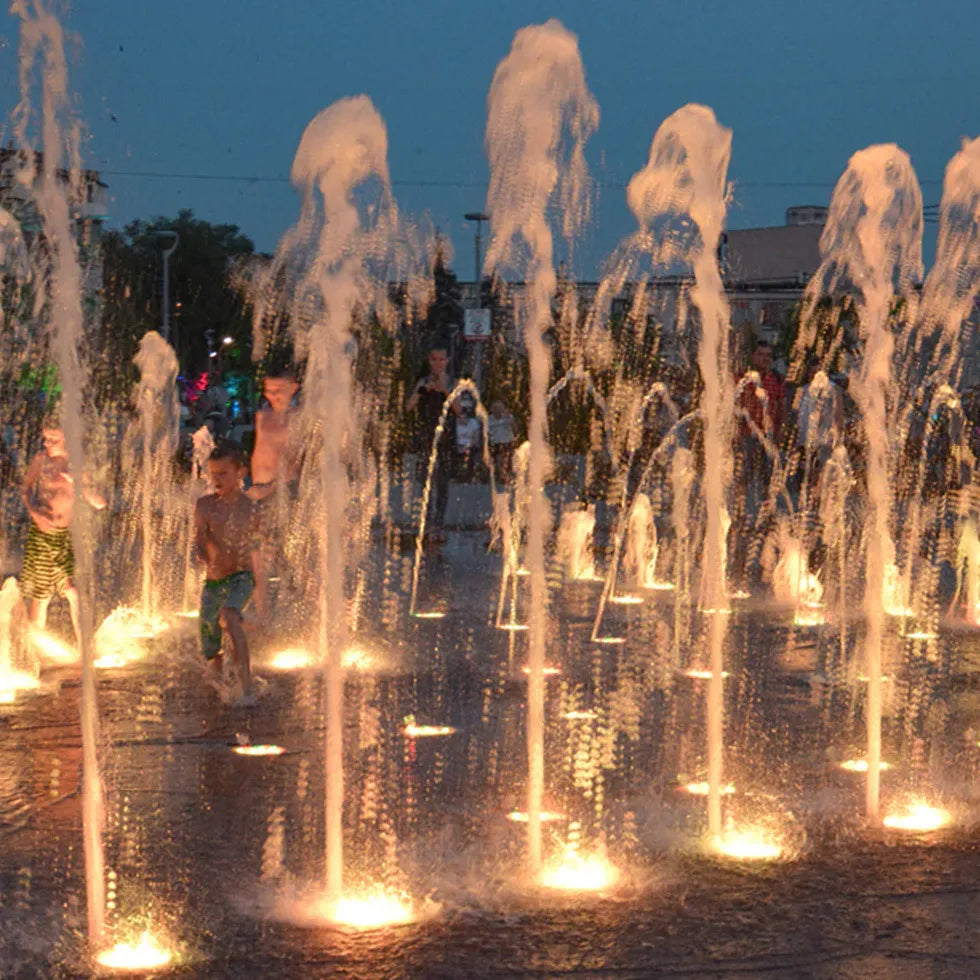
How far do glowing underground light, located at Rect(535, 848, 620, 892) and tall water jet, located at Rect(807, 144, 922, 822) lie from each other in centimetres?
110

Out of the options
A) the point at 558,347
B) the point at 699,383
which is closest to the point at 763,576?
the point at 699,383

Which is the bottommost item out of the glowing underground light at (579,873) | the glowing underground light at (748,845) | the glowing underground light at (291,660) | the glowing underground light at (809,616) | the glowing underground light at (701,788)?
the glowing underground light at (579,873)

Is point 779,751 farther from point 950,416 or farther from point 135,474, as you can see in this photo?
point 135,474

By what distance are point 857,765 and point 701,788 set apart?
0.78 m

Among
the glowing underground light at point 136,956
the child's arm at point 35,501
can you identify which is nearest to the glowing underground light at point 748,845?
the glowing underground light at point 136,956

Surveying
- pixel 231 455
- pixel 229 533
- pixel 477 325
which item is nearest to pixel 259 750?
pixel 229 533

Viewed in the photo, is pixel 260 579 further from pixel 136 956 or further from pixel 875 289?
pixel 136 956

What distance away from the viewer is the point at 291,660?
8797mm

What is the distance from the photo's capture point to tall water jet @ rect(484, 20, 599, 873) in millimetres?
5324

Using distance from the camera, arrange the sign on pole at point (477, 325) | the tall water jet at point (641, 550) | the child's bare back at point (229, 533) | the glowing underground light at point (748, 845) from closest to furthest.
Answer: the glowing underground light at point (748, 845) → the child's bare back at point (229, 533) → the tall water jet at point (641, 550) → the sign on pole at point (477, 325)

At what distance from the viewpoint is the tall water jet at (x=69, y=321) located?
4.14 metres

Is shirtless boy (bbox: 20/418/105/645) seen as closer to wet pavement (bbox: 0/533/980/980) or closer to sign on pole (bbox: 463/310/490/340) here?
wet pavement (bbox: 0/533/980/980)

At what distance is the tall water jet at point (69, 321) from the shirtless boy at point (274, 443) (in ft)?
12.8

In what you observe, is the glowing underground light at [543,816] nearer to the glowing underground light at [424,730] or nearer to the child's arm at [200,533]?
the glowing underground light at [424,730]
